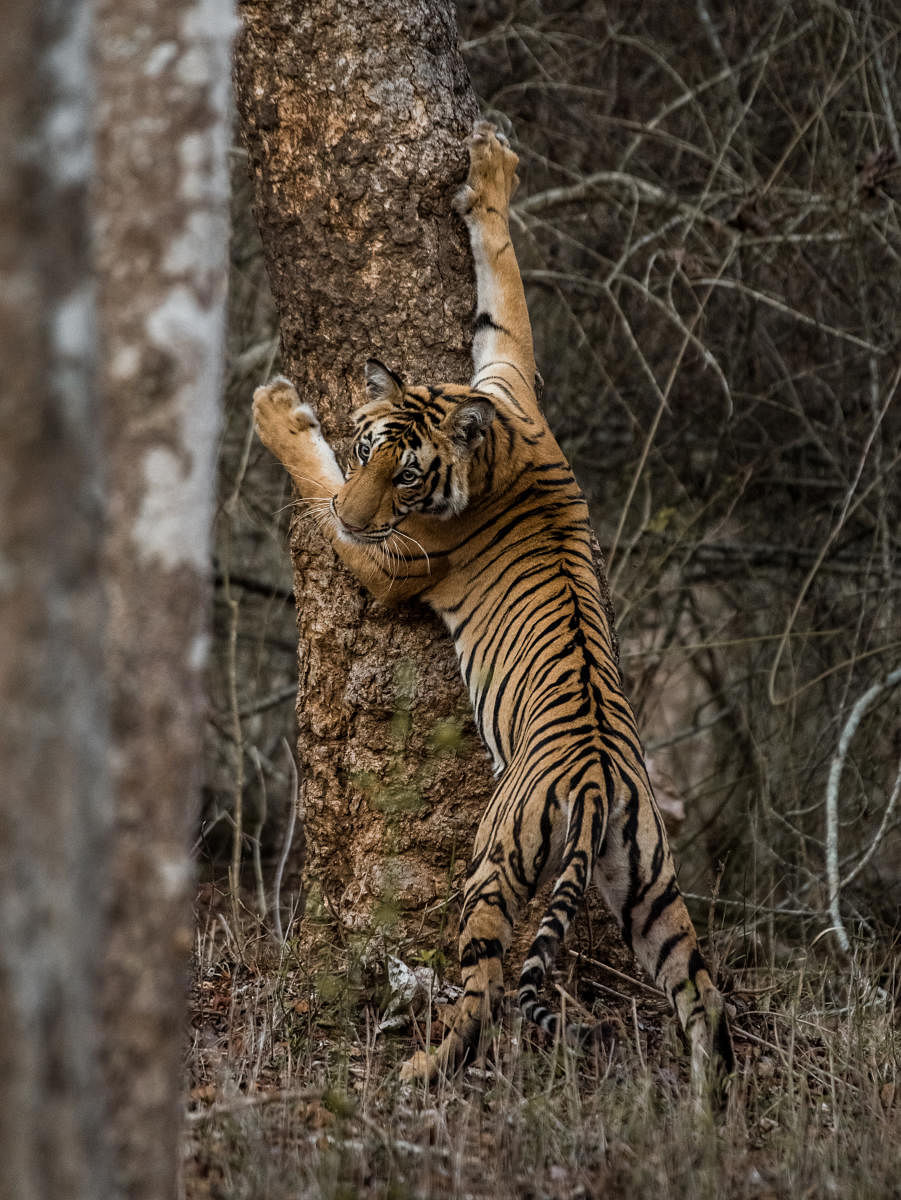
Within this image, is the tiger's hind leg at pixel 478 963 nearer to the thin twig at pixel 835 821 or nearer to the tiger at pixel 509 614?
the tiger at pixel 509 614

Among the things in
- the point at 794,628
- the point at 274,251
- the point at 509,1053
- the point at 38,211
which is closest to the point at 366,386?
the point at 274,251

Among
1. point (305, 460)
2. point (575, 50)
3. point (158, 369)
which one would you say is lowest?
point (158, 369)

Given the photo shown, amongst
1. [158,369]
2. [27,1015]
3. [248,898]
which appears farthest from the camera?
[248,898]

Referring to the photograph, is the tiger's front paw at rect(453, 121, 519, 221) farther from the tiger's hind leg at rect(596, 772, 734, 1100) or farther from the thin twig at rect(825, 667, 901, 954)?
the thin twig at rect(825, 667, 901, 954)

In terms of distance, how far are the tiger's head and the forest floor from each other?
1.39m

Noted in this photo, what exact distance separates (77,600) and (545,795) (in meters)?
2.18

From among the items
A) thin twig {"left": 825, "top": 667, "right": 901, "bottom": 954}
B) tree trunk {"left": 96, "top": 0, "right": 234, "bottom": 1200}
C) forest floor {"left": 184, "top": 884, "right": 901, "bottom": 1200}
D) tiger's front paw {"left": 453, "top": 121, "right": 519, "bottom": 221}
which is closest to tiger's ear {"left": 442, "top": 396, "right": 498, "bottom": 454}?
tiger's front paw {"left": 453, "top": 121, "right": 519, "bottom": 221}

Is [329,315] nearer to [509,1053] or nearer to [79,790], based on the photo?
[509,1053]

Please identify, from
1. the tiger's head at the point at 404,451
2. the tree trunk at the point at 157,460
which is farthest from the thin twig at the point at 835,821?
the tree trunk at the point at 157,460

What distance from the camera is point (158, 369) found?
2076 mm

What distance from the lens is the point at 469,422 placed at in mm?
4238

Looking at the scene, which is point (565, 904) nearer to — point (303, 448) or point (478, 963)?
point (478, 963)

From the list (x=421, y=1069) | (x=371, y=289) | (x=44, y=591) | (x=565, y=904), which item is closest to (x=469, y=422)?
(x=371, y=289)

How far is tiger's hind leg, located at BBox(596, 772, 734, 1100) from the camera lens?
3580mm
